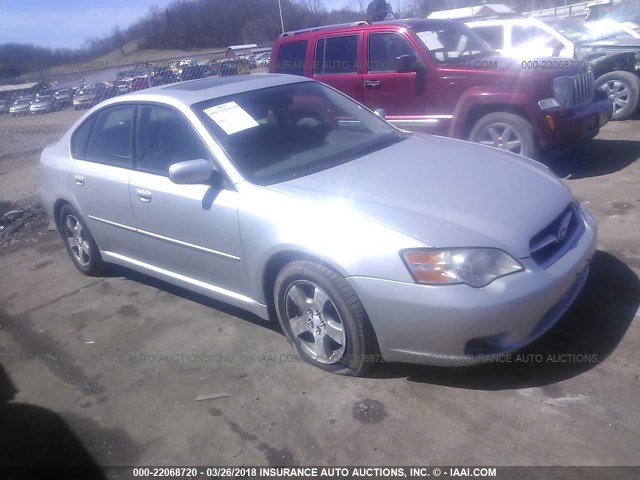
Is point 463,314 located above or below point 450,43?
below

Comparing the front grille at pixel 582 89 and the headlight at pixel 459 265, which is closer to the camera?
the headlight at pixel 459 265

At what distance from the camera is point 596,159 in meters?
7.14

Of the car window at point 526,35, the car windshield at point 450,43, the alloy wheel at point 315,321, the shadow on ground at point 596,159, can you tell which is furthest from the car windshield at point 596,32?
the alloy wheel at point 315,321

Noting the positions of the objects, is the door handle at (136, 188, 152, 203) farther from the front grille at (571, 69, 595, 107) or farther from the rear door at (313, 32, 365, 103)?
the front grille at (571, 69, 595, 107)

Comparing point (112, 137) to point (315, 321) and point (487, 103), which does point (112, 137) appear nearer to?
point (315, 321)

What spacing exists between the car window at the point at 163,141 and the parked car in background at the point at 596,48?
6394 mm

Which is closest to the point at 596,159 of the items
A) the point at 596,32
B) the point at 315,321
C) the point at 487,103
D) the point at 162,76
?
the point at 487,103

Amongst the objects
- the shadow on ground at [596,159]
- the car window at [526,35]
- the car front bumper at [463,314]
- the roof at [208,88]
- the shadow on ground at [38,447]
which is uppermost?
the roof at [208,88]

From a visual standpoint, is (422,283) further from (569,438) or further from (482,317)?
(569,438)

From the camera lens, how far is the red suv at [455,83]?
6172 mm

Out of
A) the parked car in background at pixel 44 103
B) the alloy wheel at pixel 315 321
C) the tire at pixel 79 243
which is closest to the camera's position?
the alloy wheel at pixel 315 321

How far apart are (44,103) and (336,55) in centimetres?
654

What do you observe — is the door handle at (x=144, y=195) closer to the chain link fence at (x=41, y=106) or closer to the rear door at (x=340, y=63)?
the chain link fence at (x=41, y=106)

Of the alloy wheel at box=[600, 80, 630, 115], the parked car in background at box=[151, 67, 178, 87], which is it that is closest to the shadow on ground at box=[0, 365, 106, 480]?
the alloy wheel at box=[600, 80, 630, 115]
